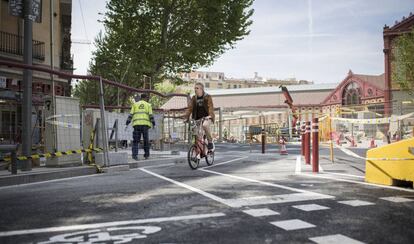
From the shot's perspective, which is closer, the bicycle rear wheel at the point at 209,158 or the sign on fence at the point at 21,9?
the sign on fence at the point at 21,9

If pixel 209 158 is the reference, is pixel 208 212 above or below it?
below

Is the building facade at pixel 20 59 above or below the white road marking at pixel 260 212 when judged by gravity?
above

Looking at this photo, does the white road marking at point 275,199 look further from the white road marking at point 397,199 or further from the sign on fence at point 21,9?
the sign on fence at point 21,9

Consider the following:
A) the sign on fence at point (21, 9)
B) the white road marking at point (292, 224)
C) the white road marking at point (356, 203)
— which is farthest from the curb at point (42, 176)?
the white road marking at point (356, 203)

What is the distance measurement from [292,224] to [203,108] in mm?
6357

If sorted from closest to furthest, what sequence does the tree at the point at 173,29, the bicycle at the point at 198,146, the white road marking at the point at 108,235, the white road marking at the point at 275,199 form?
1. the white road marking at the point at 108,235
2. the white road marking at the point at 275,199
3. the bicycle at the point at 198,146
4. the tree at the point at 173,29

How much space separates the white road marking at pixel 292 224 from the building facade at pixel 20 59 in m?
6.24

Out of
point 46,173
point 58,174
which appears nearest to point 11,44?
point 58,174

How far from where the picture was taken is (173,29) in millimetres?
26641

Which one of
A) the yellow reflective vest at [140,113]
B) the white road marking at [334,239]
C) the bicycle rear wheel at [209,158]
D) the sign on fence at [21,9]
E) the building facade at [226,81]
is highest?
the building facade at [226,81]

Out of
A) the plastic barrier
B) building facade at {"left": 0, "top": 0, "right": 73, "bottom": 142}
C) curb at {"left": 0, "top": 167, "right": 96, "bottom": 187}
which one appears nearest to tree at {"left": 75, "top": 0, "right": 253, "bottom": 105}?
building facade at {"left": 0, "top": 0, "right": 73, "bottom": 142}

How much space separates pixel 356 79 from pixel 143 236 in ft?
184

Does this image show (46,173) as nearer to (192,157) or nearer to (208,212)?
(192,157)

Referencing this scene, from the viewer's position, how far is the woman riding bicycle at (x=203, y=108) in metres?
9.50
